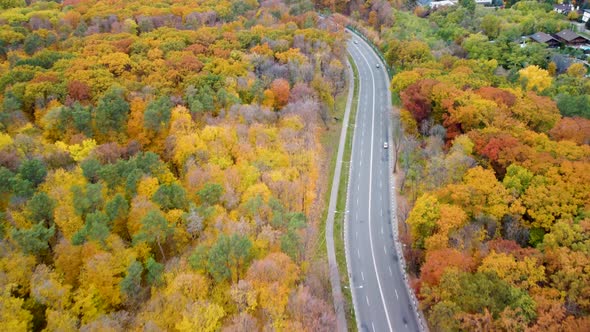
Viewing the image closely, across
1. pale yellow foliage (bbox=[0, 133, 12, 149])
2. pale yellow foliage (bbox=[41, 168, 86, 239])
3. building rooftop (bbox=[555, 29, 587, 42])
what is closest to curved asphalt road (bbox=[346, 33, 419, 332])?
pale yellow foliage (bbox=[41, 168, 86, 239])

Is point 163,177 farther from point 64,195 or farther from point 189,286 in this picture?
point 189,286

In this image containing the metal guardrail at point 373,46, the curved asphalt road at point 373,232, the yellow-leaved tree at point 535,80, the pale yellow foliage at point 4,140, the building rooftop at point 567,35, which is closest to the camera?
the curved asphalt road at point 373,232

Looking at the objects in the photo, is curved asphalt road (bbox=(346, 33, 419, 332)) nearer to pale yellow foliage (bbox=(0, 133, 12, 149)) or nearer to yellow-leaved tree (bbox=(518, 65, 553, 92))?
yellow-leaved tree (bbox=(518, 65, 553, 92))

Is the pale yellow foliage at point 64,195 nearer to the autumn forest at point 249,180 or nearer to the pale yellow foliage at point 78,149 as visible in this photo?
the autumn forest at point 249,180

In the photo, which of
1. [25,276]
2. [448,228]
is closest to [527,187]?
[448,228]

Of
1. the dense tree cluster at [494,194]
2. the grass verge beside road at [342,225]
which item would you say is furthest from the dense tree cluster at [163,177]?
the dense tree cluster at [494,194]

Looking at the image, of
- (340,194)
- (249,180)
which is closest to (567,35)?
(340,194)

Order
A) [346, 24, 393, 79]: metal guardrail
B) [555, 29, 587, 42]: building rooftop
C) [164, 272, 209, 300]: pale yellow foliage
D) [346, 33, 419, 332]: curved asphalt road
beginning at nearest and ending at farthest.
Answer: [164, 272, 209, 300]: pale yellow foliage, [346, 33, 419, 332]: curved asphalt road, [346, 24, 393, 79]: metal guardrail, [555, 29, 587, 42]: building rooftop
